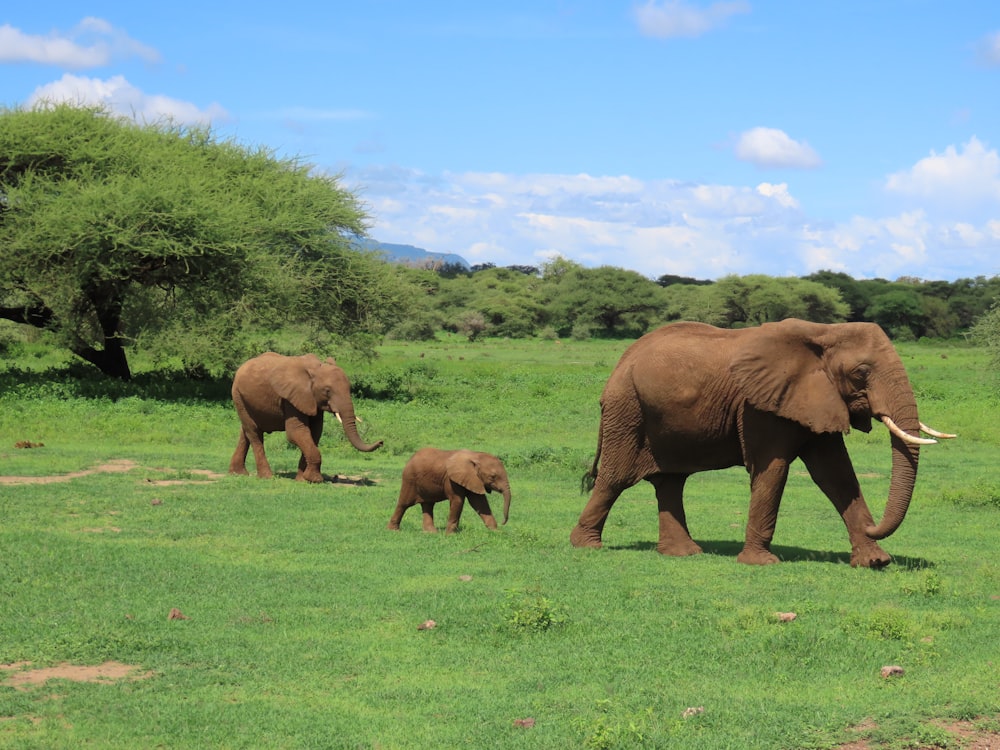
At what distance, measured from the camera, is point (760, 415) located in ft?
41.8

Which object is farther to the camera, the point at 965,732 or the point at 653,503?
the point at 653,503

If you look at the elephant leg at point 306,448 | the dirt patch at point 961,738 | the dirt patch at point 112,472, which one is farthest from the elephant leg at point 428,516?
the dirt patch at point 961,738

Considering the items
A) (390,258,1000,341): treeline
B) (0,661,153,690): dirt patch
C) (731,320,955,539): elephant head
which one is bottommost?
(0,661,153,690): dirt patch

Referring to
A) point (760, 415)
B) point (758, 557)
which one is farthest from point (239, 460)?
point (760, 415)

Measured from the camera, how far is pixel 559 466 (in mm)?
22234

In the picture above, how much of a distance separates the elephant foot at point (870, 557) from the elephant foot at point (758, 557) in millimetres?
828

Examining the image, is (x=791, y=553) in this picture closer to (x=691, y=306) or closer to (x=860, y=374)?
(x=860, y=374)

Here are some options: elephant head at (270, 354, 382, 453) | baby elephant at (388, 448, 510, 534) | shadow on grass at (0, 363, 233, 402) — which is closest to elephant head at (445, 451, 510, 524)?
baby elephant at (388, 448, 510, 534)

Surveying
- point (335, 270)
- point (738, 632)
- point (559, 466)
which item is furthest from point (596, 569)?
point (335, 270)

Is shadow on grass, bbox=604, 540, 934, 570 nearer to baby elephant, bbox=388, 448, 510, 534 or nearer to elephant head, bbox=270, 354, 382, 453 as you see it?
baby elephant, bbox=388, 448, 510, 534

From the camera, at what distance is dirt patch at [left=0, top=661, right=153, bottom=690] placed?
8.62 m

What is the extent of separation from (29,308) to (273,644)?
26790mm

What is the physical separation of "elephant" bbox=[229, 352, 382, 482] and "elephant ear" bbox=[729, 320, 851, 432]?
7977 mm

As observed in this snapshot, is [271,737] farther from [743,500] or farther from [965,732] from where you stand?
[743,500]
